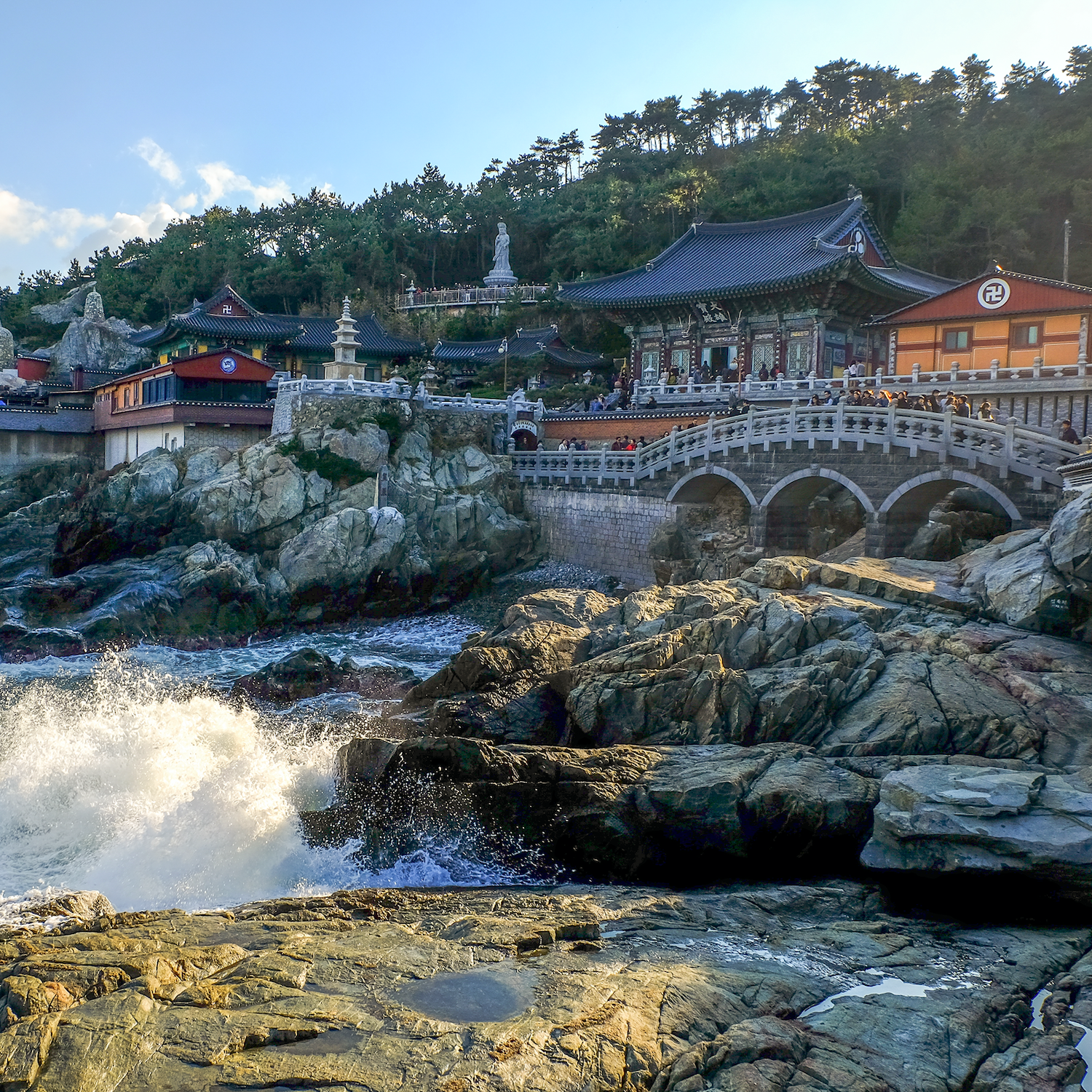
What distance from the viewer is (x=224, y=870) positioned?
13.7m

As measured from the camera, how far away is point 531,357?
4881 cm

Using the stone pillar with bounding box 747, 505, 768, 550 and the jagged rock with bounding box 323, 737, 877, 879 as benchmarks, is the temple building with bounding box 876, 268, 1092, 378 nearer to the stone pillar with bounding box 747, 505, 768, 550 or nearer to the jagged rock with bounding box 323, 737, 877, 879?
the stone pillar with bounding box 747, 505, 768, 550

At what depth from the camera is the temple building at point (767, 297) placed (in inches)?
1453

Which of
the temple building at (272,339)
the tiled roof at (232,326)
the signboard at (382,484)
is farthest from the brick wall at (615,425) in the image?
the tiled roof at (232,326)

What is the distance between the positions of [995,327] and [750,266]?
11506 mm

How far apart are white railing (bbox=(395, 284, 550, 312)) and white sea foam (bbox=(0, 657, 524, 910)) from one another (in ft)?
149

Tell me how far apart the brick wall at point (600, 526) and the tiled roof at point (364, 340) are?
15860 mm

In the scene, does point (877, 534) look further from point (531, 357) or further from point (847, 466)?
point (531, 357)

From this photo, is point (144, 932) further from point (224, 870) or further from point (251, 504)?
point (251, 504)

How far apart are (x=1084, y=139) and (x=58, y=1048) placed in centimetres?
5797

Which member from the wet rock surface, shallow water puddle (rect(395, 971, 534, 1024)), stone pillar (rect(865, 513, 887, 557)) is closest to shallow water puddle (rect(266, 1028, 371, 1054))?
the wet rock surface

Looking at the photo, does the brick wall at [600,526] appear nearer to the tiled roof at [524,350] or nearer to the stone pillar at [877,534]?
the stone pillar at [877,534]

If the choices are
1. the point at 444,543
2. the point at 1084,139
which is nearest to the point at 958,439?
the point at 444,543

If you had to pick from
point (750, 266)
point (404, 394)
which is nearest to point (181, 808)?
point (404, 394)
